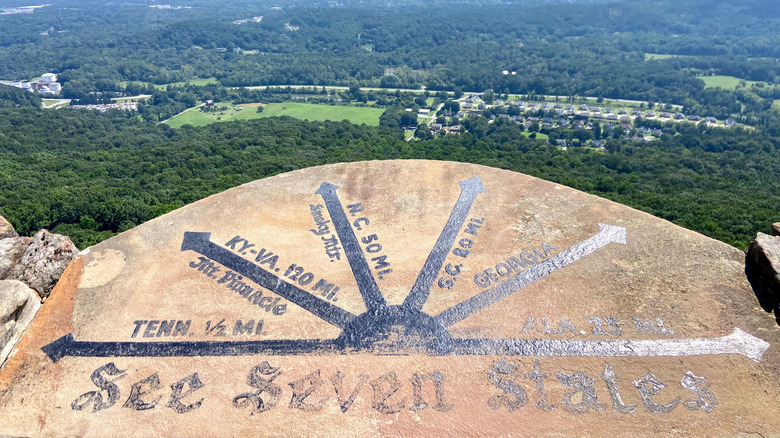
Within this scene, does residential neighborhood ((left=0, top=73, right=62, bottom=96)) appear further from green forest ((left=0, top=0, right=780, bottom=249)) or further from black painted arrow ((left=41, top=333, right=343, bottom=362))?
black painted arrow ((left=41, top=333, right=343, bottom=362))

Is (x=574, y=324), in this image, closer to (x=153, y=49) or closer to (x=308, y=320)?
(x=308, y=320)

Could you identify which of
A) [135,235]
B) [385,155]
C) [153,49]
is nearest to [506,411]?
[135,235]

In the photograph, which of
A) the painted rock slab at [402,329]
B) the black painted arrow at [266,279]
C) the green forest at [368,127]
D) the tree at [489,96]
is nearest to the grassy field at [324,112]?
the green forest at [368,127]

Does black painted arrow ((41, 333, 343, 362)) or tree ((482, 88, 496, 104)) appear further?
tree ((482, 88, 496, 104))

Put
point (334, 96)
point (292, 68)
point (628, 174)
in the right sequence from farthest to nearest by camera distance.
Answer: point (292, 68) → point (334, 96) → point (628, 174)

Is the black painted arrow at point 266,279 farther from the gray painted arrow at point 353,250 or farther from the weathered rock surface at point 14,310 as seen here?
the weathered rock surface at point 14,310

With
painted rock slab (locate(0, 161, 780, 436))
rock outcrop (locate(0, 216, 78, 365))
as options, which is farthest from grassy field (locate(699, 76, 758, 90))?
rock outcrop (locate(0, 216, 78, 365))
